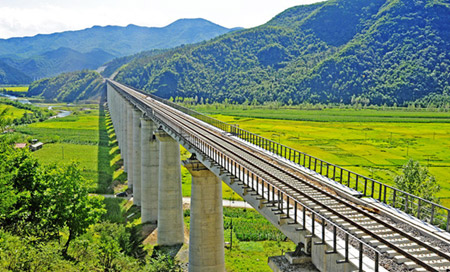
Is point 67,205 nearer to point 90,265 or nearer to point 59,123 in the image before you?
point 90,265

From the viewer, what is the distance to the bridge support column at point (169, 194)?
35.1m

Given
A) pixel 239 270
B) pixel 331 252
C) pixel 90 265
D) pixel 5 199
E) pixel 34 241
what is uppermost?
pixel 331 252

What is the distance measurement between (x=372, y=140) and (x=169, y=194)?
196 ft

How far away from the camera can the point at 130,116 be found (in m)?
61.6

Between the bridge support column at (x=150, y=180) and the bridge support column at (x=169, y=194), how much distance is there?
579 centimetres

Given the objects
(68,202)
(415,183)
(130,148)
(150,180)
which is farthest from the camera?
(130,148)

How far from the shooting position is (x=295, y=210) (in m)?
13.4

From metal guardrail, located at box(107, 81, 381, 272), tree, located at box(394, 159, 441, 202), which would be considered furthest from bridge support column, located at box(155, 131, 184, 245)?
tree, located at box(394, 159, 441, 202)

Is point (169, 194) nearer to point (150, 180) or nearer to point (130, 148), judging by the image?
point (150, 180)

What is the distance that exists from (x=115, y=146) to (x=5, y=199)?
6609 cm

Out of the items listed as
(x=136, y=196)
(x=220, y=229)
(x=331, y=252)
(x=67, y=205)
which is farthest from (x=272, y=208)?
(x=136, y=196)

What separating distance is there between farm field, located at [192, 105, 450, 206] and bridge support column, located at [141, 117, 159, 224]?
101 ft

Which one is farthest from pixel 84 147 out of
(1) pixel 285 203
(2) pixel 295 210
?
(2) pixel 295 210

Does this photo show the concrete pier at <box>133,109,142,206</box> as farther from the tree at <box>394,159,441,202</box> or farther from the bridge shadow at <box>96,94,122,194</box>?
the tree at <box>394,159,441,202</box>
